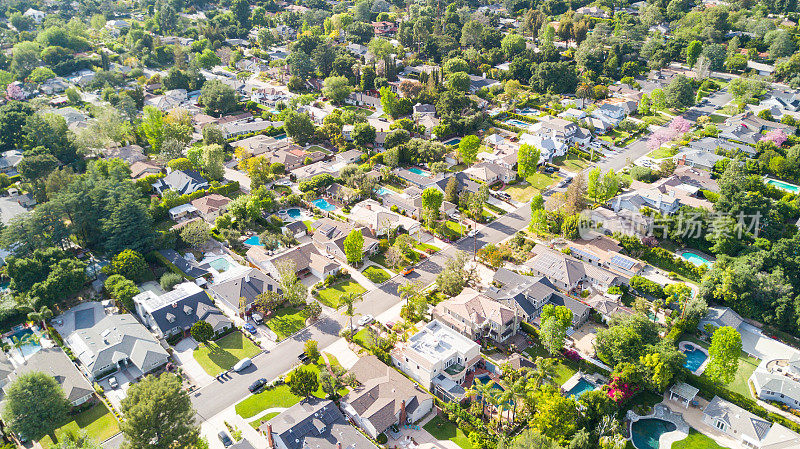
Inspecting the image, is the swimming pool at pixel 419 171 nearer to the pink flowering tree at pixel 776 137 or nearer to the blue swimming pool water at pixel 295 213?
the blue swimming pool water at pixel 295 213

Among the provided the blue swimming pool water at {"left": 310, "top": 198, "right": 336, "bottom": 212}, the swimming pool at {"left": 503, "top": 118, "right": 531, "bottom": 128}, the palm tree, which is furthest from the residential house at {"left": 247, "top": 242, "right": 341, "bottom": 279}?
the swimming pool at {"left": 503, "top": 118, "right": 531, "bottom": 128}

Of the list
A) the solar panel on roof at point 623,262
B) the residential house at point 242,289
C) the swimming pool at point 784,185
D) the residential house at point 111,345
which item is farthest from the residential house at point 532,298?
the swimming pool at point 784,185

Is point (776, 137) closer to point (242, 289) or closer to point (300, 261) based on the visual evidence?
point (300, 261)

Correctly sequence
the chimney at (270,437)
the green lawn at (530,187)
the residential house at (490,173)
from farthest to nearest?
the residential house at (490,173) → the green lawn at (530,187) → the chimney at (270,437)

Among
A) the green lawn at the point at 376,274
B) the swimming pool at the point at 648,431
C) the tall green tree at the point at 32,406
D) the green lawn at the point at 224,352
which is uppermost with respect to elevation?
the tall green tree at the point at 32,406

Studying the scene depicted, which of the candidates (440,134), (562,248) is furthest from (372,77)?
(562,248)

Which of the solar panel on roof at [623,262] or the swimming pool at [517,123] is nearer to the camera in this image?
the solar panel on roof at [623,262]

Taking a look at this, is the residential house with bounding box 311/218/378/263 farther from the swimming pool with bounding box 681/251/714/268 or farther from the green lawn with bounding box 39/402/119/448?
the swimming pool with bounding box 681/251/714/268
